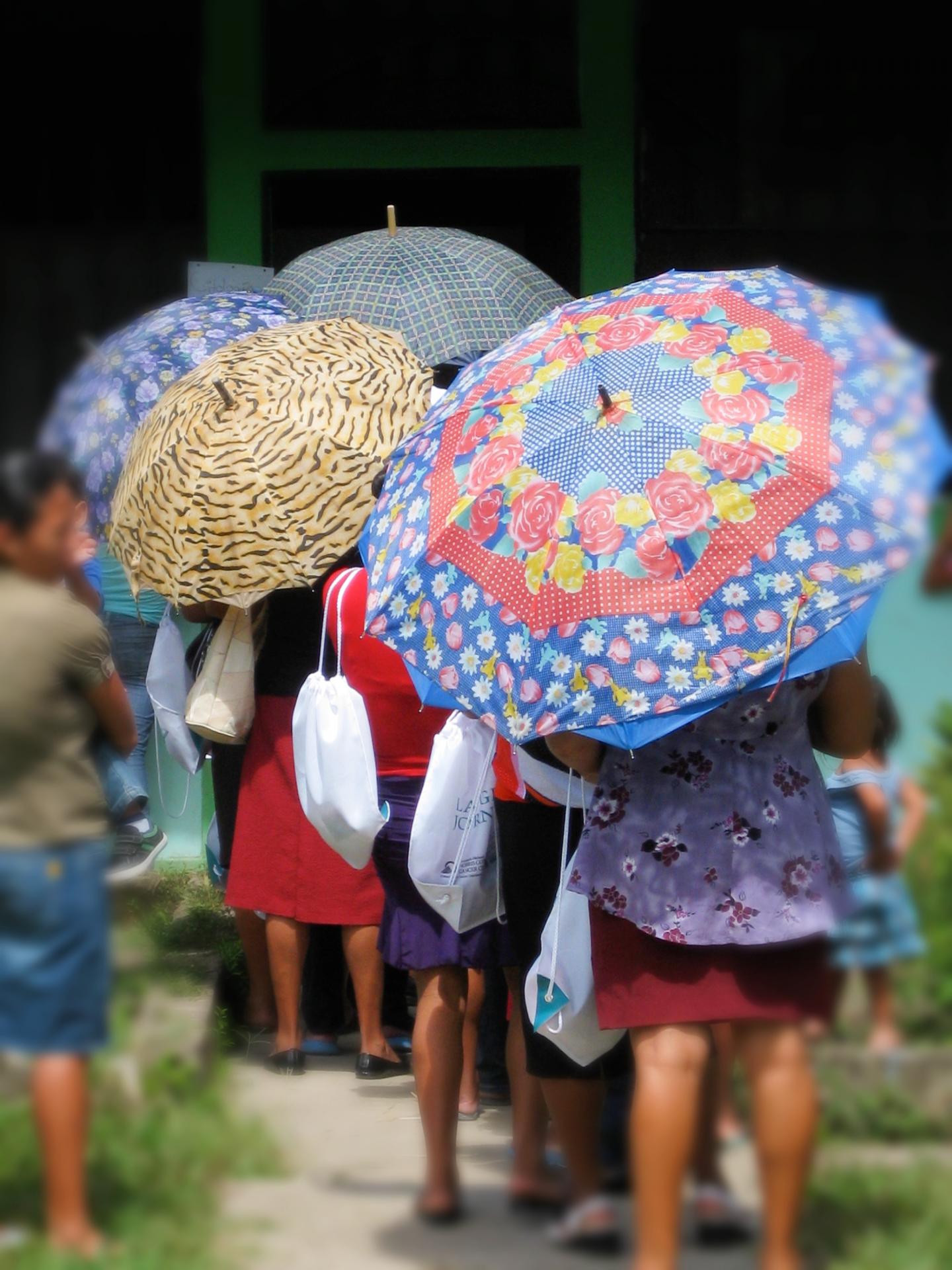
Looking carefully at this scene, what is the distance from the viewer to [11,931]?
2143mm

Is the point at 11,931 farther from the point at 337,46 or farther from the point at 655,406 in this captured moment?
the point at 337,46

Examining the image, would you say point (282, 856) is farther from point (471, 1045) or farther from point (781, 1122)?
point (781, 1122)

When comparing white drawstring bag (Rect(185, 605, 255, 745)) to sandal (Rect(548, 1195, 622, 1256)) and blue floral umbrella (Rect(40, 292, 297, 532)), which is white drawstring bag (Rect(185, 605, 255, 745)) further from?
sandal (Rect(548, 1195, 622, 1256))

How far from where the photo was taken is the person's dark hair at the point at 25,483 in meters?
2.09

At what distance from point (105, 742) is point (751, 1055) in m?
1.08

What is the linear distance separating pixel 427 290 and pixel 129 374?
131 centimetres

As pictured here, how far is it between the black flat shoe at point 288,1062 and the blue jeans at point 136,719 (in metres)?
0.69

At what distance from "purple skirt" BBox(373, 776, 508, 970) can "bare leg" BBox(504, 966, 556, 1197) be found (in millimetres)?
97

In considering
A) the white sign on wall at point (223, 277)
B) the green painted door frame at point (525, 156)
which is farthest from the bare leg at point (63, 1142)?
the green painted door frame at point (525, 156)

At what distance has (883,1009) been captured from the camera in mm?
2410

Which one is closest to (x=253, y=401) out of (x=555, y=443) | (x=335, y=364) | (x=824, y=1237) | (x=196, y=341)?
(x=335, y=364)

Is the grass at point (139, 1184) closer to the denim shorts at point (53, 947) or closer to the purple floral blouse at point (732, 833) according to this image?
the denim shorts at point (53, 947)

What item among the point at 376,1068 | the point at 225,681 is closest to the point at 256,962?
the point at 376,1068

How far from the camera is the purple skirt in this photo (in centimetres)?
350
